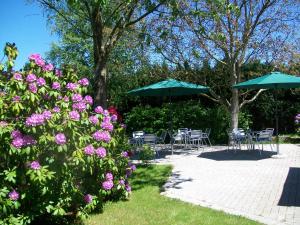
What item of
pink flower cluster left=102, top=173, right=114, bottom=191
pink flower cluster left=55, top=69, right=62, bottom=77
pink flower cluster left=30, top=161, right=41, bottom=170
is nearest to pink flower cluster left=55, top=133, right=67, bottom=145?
pink flower cluster left=30, top=161, right=41, bottom=170

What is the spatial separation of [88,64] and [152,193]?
15494 millimetres

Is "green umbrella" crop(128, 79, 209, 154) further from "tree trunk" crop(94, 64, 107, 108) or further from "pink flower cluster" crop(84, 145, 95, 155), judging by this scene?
"pink flower cluster" crop(84, 145, 95, 155)

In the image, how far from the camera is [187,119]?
16.9 m

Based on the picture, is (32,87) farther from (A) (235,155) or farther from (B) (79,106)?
(A) (235,155)

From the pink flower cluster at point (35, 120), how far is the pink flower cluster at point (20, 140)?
200 mm

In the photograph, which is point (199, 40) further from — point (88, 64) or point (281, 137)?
point (88, 64)

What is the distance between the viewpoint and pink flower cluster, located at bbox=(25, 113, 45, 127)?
5.05 meters

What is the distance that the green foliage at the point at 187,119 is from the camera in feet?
53.4

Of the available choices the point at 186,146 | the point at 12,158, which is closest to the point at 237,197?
the point at 12,158

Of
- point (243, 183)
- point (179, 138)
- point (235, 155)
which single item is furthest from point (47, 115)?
point (179, 138)

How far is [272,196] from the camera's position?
24.1ft

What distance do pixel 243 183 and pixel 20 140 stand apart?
5.24 metres

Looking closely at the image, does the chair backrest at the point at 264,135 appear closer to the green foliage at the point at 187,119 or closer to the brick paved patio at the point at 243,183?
the brick paved patio at the point at 243,183

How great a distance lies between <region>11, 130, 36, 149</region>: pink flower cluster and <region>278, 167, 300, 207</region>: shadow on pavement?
14.1 feet
